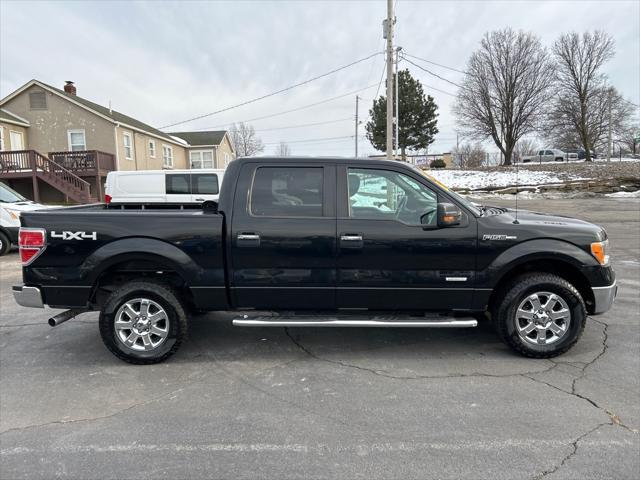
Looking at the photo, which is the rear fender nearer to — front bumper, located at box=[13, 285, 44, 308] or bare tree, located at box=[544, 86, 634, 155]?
front bumper, located at box=[13, 285, 44, 308]

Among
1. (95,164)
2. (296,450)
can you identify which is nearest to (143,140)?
(95,164)

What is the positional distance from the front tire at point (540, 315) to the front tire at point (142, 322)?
9.92ft

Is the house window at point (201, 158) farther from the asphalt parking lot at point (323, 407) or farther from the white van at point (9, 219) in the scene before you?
the asphalt parking lot at point (323, 407)

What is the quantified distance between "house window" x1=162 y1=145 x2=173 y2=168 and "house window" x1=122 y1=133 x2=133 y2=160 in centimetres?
513

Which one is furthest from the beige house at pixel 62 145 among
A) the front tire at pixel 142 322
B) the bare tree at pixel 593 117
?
the bare tree at pixel 593 117

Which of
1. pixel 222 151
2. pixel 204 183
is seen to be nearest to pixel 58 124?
pixel 222 151

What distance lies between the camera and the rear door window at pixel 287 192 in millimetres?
4152

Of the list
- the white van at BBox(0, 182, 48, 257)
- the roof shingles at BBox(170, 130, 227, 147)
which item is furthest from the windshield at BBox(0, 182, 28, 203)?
the roof shingles at BBox(170, 130, 227, 147)

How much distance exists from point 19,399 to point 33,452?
0.91 m

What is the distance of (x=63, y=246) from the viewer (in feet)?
13.2

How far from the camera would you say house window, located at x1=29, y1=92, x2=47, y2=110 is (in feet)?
84.7

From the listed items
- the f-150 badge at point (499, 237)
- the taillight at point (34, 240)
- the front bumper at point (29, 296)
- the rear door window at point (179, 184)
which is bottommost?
the front bumper at point (29, 296)

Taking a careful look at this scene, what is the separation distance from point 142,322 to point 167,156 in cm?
3305

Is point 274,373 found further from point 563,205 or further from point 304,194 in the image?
point 563,205
